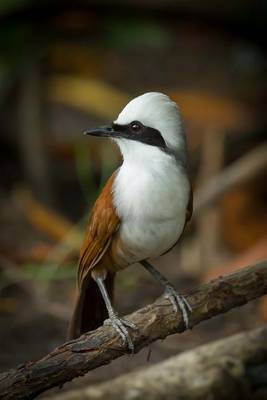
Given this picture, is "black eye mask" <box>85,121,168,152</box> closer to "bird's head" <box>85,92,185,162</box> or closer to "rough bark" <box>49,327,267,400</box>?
"bird's head" <box>85,92,185,162</box>

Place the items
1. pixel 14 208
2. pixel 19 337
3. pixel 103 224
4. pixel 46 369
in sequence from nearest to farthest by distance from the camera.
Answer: pixel 46 369, pixel 103 224, pixel 19 337, pixel 14 208

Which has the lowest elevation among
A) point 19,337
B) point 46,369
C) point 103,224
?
point 19,337

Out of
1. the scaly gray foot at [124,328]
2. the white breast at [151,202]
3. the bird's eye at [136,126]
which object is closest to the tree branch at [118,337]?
the scaly gray foot at [124,328]

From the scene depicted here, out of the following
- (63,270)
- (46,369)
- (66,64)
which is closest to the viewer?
(46,369)

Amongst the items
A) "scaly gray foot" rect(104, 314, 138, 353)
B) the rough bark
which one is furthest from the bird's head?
the rough bark

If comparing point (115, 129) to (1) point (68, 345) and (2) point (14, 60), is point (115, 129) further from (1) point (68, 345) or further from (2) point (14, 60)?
(2) point (14, 60)

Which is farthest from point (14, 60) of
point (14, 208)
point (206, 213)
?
point (206, 213)

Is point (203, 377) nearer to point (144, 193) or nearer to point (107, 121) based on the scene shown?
point (144, 193)
